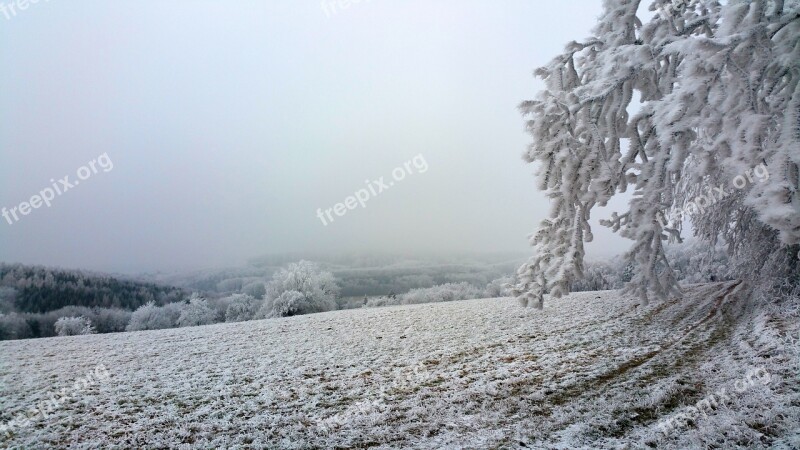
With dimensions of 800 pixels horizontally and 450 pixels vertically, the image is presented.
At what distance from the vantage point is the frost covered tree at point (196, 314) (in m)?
35.6

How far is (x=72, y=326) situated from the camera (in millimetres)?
33125

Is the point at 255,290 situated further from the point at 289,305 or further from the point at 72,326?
the point at 72,326

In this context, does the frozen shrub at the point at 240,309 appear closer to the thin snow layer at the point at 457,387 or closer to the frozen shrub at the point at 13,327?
the frozen shrub at the point at 13,327

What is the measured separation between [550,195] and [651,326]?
6578mm

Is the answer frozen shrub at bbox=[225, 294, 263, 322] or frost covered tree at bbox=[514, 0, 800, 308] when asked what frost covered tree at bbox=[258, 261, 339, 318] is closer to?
frozen shrub at bbox=[225, 294, 263, 322]

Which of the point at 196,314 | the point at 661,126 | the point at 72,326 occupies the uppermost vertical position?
the point at 661,126

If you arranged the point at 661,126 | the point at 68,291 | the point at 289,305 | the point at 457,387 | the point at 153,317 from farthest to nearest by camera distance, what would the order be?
the point at 68,291 → the point at 153,317 → the point at 289,305 → the point at 457,387 → the point at 661,126

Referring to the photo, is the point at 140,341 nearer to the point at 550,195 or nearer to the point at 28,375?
the point at 28,375

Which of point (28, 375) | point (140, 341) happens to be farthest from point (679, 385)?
point (140, 341)

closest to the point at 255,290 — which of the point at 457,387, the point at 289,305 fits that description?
the point at 289,305

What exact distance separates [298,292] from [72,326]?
1964 centimetres

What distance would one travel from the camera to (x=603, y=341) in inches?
409

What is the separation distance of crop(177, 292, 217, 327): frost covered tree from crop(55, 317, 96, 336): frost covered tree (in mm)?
6956

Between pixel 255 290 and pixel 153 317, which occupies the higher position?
pixel 255 290
